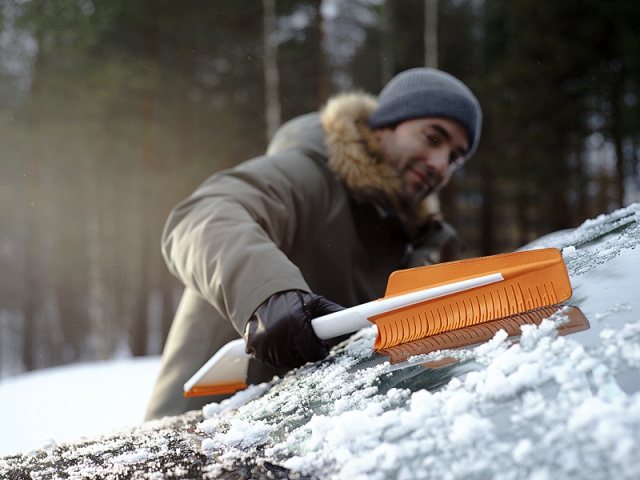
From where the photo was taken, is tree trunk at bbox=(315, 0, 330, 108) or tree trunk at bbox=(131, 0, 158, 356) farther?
tree trunk at bbox=(131, 0, 158, 356)

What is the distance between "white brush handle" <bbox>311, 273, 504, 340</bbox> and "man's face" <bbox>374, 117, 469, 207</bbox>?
1004 millimetres

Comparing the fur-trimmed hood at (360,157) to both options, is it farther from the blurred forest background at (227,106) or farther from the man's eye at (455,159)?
the blurred forest background at (227,106)

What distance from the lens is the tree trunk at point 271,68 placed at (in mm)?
6758

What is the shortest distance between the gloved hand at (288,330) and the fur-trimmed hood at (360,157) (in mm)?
694

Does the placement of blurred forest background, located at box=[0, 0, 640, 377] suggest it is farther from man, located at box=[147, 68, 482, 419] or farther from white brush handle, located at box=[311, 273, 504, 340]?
white brush handle, located at box=[311, 273, 504, 340]

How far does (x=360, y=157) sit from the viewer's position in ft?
5.23

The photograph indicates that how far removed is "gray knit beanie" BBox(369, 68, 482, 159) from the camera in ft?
6.01

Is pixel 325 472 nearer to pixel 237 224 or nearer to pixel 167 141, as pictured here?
pixel 237 224

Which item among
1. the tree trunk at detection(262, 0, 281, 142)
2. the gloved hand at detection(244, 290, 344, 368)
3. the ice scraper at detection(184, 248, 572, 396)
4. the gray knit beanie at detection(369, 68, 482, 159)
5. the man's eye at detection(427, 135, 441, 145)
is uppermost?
the tree trunk at detection(262, 0, 281, 142)

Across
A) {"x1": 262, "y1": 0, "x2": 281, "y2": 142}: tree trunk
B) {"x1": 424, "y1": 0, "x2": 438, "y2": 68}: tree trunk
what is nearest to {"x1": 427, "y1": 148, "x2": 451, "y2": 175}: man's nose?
{"x1": 262, "y1": 0, "x2": 281, "y2": 142}: tree trunk

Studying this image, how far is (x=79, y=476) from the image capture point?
2.01 ft

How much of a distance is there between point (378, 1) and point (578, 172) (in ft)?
17.8

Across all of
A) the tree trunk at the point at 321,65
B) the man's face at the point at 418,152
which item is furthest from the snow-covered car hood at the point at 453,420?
the tree trunk at the point at 321,65

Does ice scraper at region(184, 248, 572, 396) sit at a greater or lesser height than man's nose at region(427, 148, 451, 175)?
lesser
